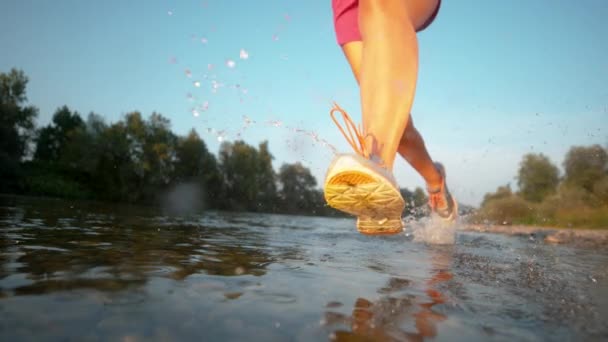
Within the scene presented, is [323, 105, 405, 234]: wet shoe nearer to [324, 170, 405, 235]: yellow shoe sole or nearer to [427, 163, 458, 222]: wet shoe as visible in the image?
[324, 170, 405, 235]: yellow shoe sole

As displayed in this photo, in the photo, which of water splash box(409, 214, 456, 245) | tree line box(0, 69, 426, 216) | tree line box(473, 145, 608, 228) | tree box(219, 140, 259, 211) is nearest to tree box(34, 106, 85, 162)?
tree line box(0, 69, 426, 216)

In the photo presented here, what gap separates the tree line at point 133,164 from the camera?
3167 centimetres

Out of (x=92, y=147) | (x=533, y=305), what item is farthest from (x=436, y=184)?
(x=92, y=147)

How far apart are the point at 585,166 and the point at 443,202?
21.4m

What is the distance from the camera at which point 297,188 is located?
51.7 meters

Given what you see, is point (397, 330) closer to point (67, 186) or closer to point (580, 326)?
point (580, 326)

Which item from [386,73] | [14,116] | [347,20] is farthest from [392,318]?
[14,116]

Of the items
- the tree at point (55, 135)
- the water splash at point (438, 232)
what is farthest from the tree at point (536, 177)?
the tree at point (55, 135)

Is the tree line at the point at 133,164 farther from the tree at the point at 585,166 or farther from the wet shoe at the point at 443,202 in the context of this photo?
the tree at the point at 585,166

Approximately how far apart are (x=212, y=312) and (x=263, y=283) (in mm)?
290

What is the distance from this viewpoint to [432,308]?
838 millimetres

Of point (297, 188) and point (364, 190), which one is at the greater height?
point (297, 188)

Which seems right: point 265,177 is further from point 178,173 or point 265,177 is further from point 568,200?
point 568,200

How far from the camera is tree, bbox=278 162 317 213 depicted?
50.5 m
